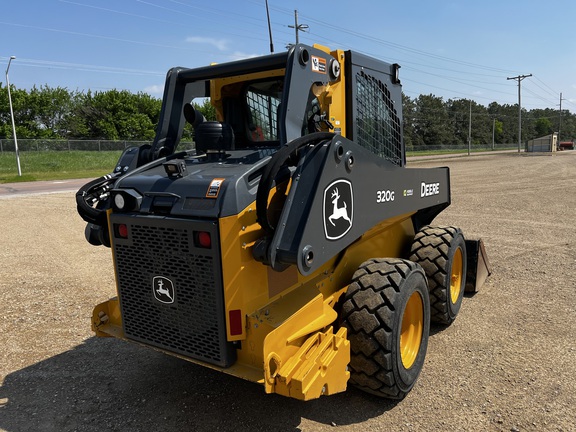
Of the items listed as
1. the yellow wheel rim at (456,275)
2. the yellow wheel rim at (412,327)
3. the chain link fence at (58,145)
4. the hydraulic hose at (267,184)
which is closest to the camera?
the hydraulic hose at (267,184)

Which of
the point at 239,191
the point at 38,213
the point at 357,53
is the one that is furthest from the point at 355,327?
the point at 38,213

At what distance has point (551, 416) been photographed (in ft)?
10.1

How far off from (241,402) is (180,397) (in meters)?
0.50

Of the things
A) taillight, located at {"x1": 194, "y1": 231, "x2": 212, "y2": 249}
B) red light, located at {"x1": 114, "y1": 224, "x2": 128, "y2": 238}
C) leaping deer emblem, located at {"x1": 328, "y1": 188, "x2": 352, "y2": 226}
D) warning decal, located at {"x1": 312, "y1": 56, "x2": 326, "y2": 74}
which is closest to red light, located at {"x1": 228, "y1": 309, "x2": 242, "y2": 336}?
taillight, located at {"x1": 194, "y1": 231, "x2": 212, "y2": 249}

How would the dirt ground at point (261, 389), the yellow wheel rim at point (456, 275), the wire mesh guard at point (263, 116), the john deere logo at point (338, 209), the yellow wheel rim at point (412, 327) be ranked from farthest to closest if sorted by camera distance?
the yellow wheel rim at point (456, 275)
the wire mesh guard at point (263, 116)
the yellow wheel rim at point (412, 327)
the dirt ground at point (261, 389)
the john deere logo at point (338, 209)

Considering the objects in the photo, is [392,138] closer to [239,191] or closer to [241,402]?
[239,191]

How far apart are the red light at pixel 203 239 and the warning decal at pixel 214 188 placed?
221 millimetres

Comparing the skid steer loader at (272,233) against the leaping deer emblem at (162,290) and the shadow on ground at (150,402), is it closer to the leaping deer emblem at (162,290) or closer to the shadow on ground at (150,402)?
the leaping deer emblem at (162,290)

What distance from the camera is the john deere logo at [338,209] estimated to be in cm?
277

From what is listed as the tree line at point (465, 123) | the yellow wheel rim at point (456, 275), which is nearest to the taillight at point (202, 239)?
the yellow wheel rim at point (456, 275)

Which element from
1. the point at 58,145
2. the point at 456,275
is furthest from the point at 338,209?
the point at 58,145

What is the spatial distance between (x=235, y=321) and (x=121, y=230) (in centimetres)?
103

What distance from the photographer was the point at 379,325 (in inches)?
120

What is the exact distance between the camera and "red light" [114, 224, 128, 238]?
299 centimetres
